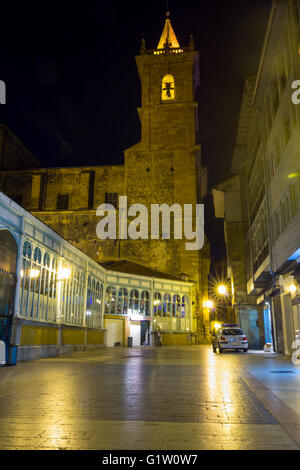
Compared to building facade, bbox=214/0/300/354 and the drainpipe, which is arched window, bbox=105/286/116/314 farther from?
the drainpipe

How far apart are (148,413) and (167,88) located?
48.6m

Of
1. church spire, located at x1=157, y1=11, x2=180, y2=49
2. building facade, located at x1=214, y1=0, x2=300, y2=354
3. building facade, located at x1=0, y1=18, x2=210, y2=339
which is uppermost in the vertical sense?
church spire, located at x1=157, y1=11, x2=180, y2=49

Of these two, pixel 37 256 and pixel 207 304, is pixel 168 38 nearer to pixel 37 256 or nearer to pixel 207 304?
pixel 207 304

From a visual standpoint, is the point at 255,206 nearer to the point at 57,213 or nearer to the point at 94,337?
the point at 94,337

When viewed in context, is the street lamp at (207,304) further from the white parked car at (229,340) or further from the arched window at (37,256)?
the arched window at (37,256)

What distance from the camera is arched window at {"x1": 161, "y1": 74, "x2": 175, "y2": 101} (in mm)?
49469

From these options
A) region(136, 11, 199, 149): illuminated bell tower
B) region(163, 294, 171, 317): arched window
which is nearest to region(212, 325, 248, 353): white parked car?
region(163, 294, 171, 317): arched window

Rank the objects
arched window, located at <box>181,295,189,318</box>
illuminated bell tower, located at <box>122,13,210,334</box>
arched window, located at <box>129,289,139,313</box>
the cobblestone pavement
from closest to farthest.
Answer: the cobblestone pavement < arched window, located at <box>129,289,139,313</box> < arched window, located at <box>181,295,189,318</box> < illuminated bell tower, located at <box>122,13,210,334</box>

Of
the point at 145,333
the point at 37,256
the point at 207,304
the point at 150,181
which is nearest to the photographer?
the point at 37,256

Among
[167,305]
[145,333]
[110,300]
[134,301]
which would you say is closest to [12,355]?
[110,300]

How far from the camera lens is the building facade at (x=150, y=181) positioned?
44312 millimetres

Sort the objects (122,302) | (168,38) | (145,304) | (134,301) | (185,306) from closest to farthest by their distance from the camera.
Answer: (122,302) < (134,301) < (145,304) < (185,306) < (168,38)

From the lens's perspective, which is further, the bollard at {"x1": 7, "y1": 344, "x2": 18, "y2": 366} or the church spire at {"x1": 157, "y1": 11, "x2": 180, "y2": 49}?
the church spire at {"x1": 157, "y1": 11, "x2": 180, "y2": 49}

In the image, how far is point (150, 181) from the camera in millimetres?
46812
